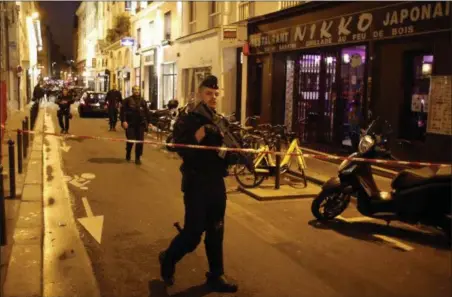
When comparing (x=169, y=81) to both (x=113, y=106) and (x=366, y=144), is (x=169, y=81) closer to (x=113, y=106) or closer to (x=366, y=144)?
(x=113, y=106)

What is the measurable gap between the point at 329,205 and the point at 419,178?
134 cm

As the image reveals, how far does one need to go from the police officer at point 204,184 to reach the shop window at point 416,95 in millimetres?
7165

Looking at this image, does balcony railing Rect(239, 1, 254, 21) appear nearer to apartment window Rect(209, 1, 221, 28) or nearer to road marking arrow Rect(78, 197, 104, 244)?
apartment window Rect(209, 1, 221, 28)

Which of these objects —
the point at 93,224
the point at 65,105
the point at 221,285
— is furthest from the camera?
the point at 65,105

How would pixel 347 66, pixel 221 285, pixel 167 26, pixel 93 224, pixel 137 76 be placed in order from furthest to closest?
pixel 137 76 < pixel 167 26 < pixel 347 66 < pixel 93 224 < pixel 221 285

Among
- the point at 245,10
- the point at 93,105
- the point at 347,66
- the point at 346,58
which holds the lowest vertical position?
the point at 93,105

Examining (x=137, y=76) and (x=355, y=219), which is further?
(x=137, y=76)

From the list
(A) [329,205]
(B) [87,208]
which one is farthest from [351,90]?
(B) [87,208]

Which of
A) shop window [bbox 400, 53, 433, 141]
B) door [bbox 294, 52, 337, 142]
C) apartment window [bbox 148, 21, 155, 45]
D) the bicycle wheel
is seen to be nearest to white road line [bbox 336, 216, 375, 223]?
the bicycle wheel

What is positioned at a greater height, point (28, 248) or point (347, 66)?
point (347, 66)

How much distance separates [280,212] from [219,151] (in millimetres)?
3609

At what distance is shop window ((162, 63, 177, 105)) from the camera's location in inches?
1115

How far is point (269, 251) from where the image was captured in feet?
20.1

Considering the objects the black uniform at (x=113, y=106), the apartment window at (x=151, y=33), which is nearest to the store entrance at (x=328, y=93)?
the black uniform at (x=113, y=106)
